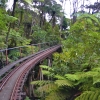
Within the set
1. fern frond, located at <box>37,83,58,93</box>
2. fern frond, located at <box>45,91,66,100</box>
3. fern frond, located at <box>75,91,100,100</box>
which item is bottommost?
fern frond, located at <box>45,91,66,100</box>

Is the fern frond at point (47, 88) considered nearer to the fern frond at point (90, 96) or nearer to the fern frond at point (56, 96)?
the fern frond at point (56, 96)

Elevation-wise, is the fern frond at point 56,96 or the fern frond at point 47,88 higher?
the fern frond at point 47,88

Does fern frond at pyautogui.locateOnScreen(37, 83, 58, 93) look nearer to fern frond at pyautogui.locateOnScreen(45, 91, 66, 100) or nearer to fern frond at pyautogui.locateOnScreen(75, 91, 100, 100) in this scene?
fern frond at pyautogui.locateOnScreen(45, 91, 66, 100)

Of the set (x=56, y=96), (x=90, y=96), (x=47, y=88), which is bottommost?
(x=56, y=96)

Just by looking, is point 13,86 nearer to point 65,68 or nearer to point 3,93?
point 3,93

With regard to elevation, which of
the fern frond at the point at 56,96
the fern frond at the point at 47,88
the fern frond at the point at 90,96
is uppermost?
the fern frond at the point at 90,96

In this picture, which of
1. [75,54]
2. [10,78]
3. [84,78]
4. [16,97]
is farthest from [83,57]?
[10,78]

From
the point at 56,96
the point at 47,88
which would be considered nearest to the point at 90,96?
the point at 56,96

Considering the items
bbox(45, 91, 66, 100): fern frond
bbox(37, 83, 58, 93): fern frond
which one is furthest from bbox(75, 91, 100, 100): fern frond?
bbox(37, 83, 58, 93): fern frond

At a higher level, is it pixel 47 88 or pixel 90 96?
pixel 90 96

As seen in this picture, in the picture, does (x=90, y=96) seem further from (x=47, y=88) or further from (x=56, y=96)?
(x=47, y=88)

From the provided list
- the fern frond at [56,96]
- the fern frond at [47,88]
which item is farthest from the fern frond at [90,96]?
the fern frond at [47,88]

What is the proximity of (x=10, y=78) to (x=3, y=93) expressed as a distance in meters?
1.94

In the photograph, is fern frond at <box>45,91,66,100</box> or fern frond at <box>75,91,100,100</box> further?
fern frond at <box>45,91,66,100</box>
